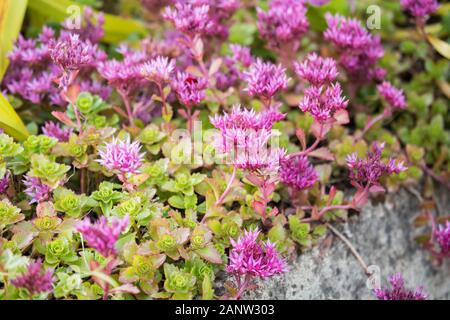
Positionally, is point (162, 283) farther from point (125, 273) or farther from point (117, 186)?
point (117, 186)

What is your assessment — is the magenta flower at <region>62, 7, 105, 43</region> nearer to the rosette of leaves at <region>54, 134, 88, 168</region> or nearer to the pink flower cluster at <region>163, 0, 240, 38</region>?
the pink flower cluster at <region>163, 0, 240, 38</region>

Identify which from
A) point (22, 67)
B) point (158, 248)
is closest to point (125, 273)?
point (158, 248)

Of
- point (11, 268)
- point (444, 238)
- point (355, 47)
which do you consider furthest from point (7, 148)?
→ point (444, 238)

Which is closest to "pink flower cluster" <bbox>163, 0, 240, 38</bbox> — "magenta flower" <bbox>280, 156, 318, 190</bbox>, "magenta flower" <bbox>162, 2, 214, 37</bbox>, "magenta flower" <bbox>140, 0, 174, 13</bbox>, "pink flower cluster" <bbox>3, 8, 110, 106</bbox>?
"magenta flower" <bbox>162, 2, 214, 37</bbox>

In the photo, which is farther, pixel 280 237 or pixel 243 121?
pixel 280 237

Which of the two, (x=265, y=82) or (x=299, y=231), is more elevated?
(x=265, y=82)

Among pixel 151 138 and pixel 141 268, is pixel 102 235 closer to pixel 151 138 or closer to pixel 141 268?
pixel 141 268

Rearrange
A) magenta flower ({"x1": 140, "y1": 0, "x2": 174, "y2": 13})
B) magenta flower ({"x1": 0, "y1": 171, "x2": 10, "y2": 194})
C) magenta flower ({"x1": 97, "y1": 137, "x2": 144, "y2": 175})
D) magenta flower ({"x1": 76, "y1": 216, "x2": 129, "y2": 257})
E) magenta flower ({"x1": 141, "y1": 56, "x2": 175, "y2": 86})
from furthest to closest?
magenta flower ({"x1": 140, "y1": 0, "x2": 174, "y2": 13})
magenta flower ({"x1": 141, "y1": 56, "x2": 175, "y2": 86})
magenta flower ({"x1": 0, "y1": 171, "x2": 10, "y2": 194})
magenta flower ({"x1": 97, "y1": 137, "x2": 144, "y2": 175})
magenta flower ({"x1": 76, "y1": 216, "x2": 129, "y2": 257})

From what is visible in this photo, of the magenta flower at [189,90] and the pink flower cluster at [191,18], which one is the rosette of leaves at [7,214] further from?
the pink flower cluster at [191,18]
